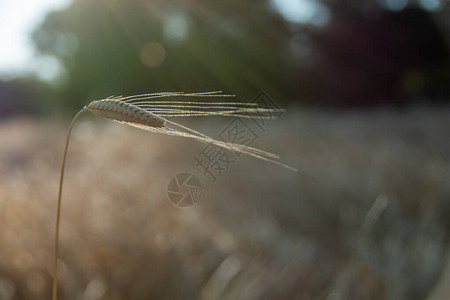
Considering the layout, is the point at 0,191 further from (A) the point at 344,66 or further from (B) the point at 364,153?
(A) the point at 344,66

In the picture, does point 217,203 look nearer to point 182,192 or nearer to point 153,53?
point 182,192

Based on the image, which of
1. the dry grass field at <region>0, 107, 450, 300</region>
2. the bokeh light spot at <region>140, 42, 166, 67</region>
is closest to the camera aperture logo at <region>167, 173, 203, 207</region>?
the dry grass field at <region>0, 107, 450, 300</region>

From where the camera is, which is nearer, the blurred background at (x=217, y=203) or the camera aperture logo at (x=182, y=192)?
the blurred background at (x=217, y=203)

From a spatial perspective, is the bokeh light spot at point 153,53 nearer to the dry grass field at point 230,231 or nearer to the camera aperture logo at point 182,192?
the dry grass field at point 230,231

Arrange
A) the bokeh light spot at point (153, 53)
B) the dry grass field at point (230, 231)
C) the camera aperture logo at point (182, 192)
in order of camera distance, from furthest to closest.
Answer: the bokeh light spot at point (153, 53)
the camera aperture logo at point (182, 192)
the dry grass field at point (230, 231)

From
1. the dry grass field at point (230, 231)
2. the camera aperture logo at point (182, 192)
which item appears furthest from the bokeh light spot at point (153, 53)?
the camera aperture logo at point (182, 192)

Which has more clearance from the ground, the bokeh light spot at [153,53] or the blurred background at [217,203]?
the bokeh light spot at [153,53]

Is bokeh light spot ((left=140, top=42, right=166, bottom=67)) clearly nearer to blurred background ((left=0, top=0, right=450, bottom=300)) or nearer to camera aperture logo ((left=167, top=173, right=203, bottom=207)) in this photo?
blurred background ((left=0, top=0, right=450, bottom=300))
